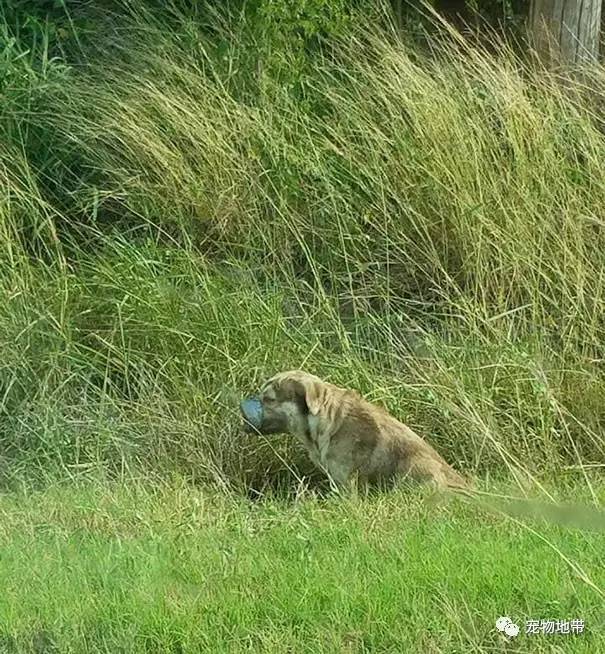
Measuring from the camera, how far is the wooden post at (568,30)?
9.42 meters

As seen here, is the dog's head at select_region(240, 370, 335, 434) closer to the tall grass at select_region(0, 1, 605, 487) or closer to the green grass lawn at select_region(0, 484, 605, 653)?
the tall grass at select_region(0, 1, 605, 487)

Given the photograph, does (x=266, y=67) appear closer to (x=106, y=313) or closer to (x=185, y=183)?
(x=185, y=183)

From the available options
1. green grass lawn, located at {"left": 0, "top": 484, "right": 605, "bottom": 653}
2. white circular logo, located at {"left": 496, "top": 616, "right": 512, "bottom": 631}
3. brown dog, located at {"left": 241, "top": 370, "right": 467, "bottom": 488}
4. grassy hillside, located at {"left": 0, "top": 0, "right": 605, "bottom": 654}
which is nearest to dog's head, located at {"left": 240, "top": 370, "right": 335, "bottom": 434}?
brown dog, located at {"left": 241, "top": 370, "right": 467, "bottom": 488}

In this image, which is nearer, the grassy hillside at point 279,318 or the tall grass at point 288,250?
the grassy hillside at point 279,318

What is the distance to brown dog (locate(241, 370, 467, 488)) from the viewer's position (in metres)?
6.70

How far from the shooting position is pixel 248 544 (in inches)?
226

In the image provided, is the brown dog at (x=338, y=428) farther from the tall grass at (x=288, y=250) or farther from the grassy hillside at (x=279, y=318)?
the tall grass at (x=288, y=250)

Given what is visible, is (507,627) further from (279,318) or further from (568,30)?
(568,30)

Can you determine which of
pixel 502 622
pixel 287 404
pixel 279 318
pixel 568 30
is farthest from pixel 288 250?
pixel 502 622

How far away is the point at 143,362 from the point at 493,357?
188 centimetres

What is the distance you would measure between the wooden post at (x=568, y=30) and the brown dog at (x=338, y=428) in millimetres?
3577

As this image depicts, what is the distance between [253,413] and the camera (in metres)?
6.87

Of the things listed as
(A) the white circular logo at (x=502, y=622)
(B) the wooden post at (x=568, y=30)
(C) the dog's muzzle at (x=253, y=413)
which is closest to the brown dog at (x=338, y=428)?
(C) the dog's muzzle at (x=253, y=413)

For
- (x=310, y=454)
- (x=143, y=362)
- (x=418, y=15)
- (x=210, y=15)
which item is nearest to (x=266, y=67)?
(x=210, y=15)
